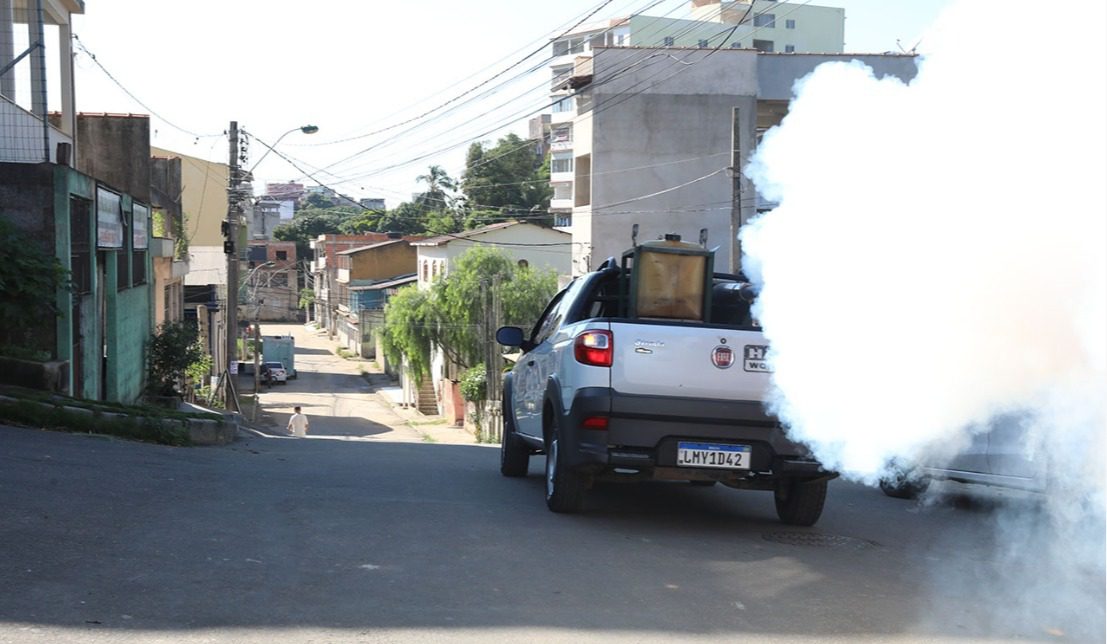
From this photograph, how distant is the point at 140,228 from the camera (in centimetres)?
2214

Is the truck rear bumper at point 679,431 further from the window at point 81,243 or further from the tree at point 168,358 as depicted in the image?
the tree at point 168,358

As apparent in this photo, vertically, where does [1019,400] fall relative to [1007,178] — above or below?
Result: below

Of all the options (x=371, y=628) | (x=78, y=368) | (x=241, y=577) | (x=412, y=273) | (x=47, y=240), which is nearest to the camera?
(x=371, y=628)

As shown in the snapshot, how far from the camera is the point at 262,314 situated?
98125mm

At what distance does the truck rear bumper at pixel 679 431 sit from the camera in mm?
7215

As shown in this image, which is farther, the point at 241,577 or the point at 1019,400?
the point at 241,577

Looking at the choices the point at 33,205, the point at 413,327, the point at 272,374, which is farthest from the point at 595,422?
the point at 272,374

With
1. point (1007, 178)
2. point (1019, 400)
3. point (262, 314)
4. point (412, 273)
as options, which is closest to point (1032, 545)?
point (1019, 400)

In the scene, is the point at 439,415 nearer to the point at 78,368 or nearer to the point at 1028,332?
the point at 78,368

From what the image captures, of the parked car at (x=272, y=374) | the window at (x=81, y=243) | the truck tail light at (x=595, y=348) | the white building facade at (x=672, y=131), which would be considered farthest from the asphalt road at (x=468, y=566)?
the parked car at (x=272, y=374)

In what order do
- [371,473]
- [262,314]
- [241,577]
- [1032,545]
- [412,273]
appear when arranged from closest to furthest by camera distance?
[241,577]
[1032,545]
[371,473]
[412,273]
[262,314]

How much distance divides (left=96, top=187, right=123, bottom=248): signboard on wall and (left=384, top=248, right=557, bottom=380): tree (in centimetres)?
2401

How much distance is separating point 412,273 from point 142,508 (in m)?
65.6

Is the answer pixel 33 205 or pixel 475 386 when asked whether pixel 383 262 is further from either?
pixel 33 205
